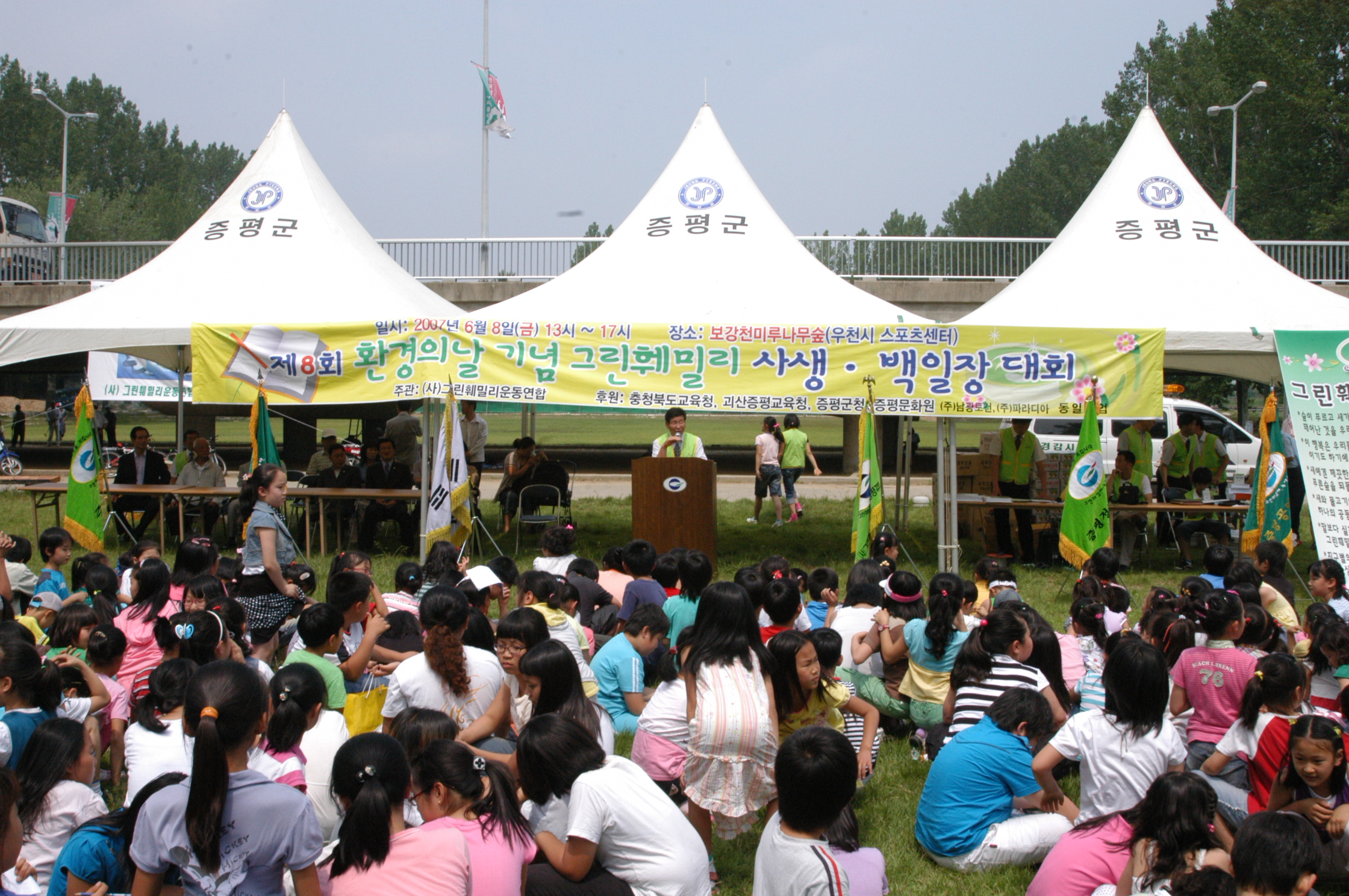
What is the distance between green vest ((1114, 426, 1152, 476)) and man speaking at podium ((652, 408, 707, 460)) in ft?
15.2

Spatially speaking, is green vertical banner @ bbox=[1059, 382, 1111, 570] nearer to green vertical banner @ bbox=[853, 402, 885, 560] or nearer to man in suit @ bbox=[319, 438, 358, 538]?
green vertical banner @ bbox=[853, 402, 885, 560]

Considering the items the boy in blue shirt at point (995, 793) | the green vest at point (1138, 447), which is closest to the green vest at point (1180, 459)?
the green vest at point (1138, 447)

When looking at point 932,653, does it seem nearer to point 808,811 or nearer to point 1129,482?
point 808,811

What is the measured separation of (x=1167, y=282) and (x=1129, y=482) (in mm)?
2103

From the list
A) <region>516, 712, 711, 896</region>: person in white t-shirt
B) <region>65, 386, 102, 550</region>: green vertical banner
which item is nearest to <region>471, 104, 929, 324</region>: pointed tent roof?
<region>65, 386, 102, 550</region>: green vertical banner

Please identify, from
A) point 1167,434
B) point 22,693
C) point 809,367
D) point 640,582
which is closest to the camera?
point 22,693

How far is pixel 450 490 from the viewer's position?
9086 millimetres

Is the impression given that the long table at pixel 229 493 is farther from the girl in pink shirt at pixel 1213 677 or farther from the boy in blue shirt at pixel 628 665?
the girl in pink shirt at pixel 1213 677

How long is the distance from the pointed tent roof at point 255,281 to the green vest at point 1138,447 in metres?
7.75

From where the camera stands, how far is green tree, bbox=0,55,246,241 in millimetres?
65125

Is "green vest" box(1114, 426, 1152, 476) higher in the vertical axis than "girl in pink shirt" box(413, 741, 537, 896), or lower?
higher

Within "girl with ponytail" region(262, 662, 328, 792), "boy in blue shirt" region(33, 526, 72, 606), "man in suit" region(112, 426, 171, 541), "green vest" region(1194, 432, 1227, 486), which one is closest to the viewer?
"girl with ponytail" region(262, 662, 328, 792)

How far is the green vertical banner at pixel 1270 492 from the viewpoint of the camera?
8.86 m

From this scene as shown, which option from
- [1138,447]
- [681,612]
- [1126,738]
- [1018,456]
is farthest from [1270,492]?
[1126,738]
